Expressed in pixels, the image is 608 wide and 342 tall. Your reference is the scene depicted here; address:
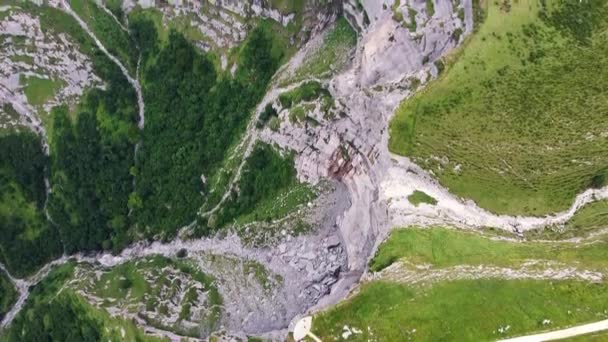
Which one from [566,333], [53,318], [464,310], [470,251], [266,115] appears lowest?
[53,318]

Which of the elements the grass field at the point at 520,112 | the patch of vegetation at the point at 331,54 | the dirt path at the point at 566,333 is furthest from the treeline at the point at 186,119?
the dirt path at the point at 566,333

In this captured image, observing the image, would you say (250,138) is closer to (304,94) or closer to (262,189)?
(262,189)

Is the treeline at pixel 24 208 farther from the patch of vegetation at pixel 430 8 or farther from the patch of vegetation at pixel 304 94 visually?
the patch of vegetation at pixel 430 8

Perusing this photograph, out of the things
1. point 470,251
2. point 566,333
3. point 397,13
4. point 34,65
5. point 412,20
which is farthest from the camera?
point 34,65

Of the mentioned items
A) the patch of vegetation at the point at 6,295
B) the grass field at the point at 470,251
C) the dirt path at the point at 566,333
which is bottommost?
the patch of vegetation at the point at 6,295

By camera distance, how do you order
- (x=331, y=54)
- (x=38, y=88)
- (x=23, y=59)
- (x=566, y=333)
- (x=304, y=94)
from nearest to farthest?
(x=566, y=333) → (x=304, y=94) → (x=331, y=54) → (x=23, y=59) → (x=38, y=88)

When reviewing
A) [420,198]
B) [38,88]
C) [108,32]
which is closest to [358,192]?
[420,198]
